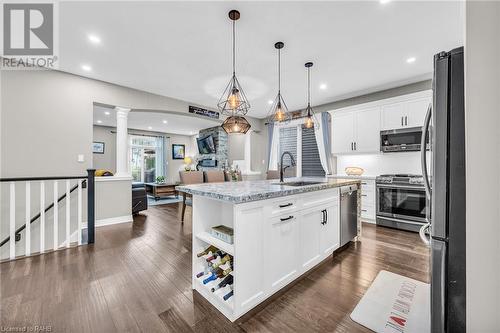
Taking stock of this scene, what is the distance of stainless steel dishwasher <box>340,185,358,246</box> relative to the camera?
258cm

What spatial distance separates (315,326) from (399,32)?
319 centimetres

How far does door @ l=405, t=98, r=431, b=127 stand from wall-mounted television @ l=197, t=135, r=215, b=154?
18.8 ft

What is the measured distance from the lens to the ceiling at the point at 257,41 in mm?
2061

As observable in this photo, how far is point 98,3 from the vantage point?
77.7 inches

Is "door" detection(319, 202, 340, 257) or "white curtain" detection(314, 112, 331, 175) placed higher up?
"white curtain" detection(314, 112, 331, 175)

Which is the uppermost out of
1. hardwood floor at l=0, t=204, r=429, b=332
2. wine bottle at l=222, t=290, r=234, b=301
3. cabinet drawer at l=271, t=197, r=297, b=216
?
cabinet drawer at l=271, t=197, r=297, b=216

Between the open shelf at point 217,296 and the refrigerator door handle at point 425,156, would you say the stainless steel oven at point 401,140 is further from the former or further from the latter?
the open shelf at point 217,296

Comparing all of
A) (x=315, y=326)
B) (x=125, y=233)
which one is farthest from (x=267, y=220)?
(x=125, y=233)

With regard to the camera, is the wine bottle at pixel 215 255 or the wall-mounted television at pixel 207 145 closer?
the wine bottle at pixel 215 255

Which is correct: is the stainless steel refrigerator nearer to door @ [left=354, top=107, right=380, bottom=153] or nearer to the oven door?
the oven door

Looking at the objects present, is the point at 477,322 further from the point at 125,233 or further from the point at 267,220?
the point at 125,233

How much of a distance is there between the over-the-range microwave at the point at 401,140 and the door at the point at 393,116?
102 millimetres

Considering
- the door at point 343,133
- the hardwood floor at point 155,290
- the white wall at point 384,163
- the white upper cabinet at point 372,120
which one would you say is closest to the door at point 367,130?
the white upper cabinet at point 372,120

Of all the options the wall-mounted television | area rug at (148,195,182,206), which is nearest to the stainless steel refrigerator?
area rug at (148,195,182,206)
